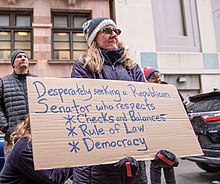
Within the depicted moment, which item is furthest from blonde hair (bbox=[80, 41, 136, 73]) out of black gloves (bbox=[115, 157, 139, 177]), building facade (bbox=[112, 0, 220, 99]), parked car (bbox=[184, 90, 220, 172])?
building facade (bbox=[112, 0, 220, 99])

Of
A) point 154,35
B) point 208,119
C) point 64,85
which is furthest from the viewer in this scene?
point 154,35

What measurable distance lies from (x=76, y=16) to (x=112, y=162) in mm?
9562

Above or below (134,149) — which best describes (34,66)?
above

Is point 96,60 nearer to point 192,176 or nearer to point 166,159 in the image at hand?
point 166,159

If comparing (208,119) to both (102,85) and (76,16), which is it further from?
(76,16)

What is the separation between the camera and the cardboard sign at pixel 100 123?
1510 mm

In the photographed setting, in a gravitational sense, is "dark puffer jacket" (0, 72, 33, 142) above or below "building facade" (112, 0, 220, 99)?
below

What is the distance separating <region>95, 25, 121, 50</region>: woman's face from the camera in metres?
1.95

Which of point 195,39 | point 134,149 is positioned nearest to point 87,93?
point 134,149

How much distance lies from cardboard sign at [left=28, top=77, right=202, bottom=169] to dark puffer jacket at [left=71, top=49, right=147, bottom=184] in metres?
0.09

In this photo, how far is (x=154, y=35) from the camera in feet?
34.2

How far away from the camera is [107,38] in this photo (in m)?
1.96

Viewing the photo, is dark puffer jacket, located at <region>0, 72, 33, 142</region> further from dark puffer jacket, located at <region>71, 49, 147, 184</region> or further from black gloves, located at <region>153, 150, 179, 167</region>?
black gloves, located at <region>153, 150, 179, 167</region>

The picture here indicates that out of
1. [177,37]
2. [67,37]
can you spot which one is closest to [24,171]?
[67,37]
